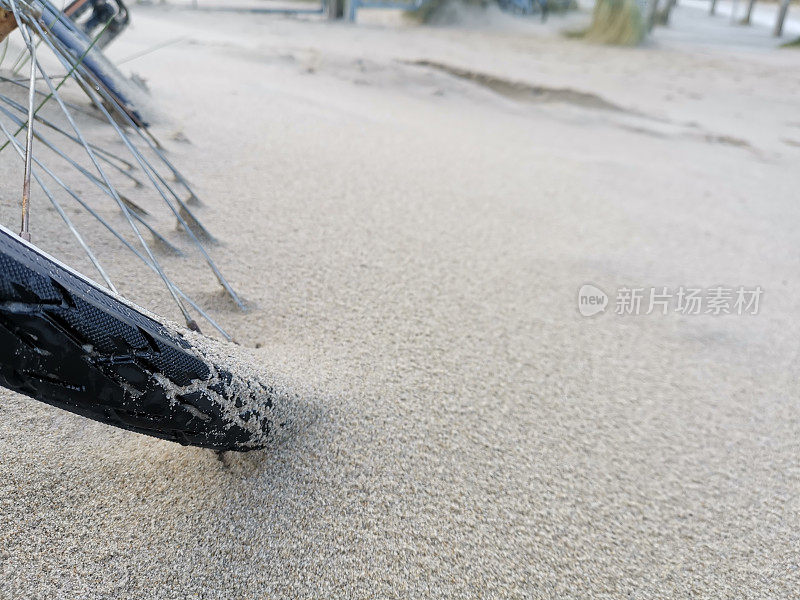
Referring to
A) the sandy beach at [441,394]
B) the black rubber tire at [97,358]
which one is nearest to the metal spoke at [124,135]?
the sandy beach at [441,394]

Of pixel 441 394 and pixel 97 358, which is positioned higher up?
pixel 97 358

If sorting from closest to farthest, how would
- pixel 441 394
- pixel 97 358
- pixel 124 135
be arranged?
1. pixel 97 358
2. pixel 124 135
3. pixel 441 394

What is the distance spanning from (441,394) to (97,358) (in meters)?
0.62

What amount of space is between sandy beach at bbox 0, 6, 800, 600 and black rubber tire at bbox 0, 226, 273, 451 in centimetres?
19

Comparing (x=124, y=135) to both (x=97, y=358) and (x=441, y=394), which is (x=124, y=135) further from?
(x=441, y=394)

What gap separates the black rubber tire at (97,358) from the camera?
1.65 feet

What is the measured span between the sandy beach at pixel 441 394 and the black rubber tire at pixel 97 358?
0.19 m

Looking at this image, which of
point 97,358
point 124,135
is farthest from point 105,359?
point 124,135

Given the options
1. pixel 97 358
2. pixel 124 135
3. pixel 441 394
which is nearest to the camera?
pixel 97 358

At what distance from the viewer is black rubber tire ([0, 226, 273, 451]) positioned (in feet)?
1.65

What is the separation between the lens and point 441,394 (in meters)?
1.05

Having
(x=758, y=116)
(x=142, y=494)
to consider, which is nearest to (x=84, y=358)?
(x=142, y=494)

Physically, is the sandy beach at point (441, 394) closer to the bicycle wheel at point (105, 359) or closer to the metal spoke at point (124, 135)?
the metal spoke at point (124, 135)

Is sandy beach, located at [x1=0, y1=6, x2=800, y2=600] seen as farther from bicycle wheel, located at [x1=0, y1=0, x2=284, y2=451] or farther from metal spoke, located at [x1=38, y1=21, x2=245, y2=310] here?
bicycle wheel, located at [x1=0, y1=0, x2=284, y2=451]
